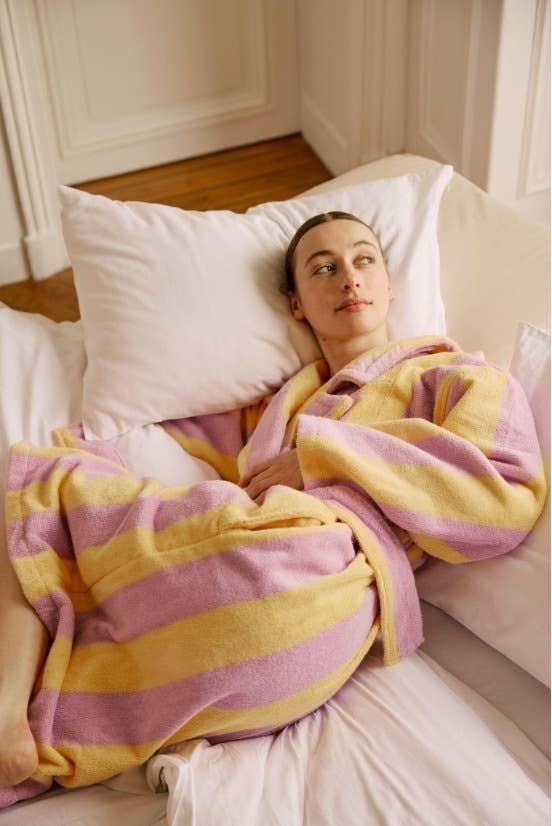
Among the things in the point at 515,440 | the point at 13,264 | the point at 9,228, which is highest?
the point at 515,440

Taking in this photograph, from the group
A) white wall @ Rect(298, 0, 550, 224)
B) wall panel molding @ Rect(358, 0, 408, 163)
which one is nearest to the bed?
white wall @ Rect(298, 0, 550, 224)

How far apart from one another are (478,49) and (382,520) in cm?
153

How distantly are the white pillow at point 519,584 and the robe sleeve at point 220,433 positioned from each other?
1.46 ft

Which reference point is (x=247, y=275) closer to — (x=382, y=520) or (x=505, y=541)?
(x=382, y=520)

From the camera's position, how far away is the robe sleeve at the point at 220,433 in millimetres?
1736

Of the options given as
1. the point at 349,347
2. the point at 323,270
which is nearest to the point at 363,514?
the point at 349,347

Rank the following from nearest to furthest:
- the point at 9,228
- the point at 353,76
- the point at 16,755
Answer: the point at 16,755
the point at 9,228
the point at 353,76

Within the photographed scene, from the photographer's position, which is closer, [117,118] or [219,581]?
[219,581]

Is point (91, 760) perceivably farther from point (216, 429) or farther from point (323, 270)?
point (323, 270)

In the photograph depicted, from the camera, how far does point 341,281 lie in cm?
165

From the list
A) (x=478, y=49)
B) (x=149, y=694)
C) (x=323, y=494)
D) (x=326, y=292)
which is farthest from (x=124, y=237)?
(x=478, y=49)

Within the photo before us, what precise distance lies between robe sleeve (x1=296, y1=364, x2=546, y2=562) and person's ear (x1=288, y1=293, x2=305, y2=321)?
365 mm

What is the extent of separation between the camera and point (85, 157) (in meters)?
2.97

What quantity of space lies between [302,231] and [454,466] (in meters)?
0.59
